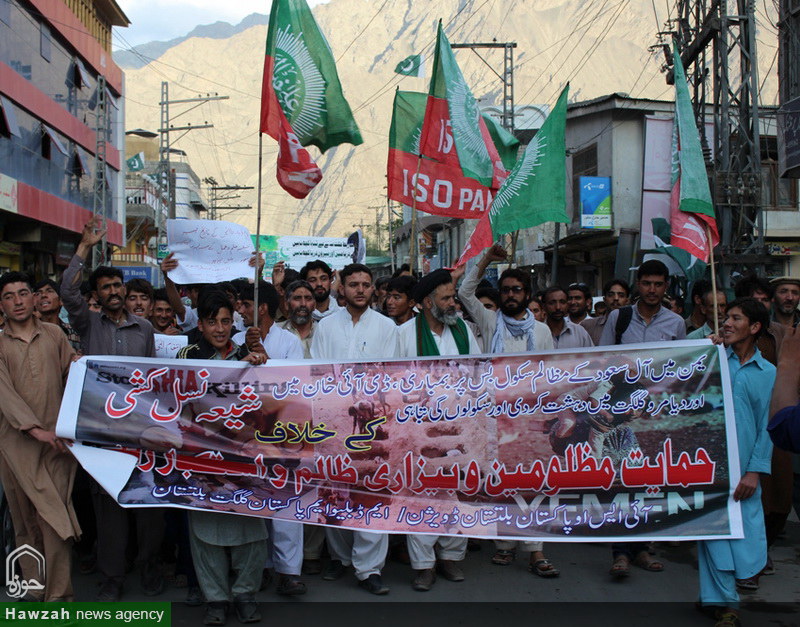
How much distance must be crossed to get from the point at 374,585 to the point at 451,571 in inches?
21.3

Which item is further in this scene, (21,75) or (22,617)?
(21,75)

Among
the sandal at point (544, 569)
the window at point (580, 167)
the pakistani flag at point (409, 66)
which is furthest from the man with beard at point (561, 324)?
the window at point (580, 167)

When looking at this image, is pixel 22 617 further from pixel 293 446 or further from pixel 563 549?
pixel 563 549

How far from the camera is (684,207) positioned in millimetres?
5246

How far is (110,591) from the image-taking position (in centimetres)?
496

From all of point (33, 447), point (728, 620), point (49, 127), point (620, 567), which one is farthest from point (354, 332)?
point (49, 127)

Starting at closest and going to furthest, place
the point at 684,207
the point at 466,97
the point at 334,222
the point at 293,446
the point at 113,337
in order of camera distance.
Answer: the point at 293,446
the point at 684,207
the point at 113,337
the point at 466,97
the point at 334,222

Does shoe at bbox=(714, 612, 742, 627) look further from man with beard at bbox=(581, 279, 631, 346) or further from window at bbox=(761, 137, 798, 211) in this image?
window at bbox=(761, 137, 798, 211)

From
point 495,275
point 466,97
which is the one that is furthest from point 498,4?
point 466,97

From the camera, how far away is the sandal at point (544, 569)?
213 inches

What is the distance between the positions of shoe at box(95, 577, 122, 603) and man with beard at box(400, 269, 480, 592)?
1.77m

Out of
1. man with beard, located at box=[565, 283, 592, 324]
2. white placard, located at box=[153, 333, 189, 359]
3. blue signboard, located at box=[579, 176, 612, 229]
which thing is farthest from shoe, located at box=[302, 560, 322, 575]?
blue signboard, located at box=[579, 176, 612, 229]

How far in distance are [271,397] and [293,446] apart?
31 cm

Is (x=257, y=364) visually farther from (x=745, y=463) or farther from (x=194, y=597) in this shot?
(x=745, y=463)
